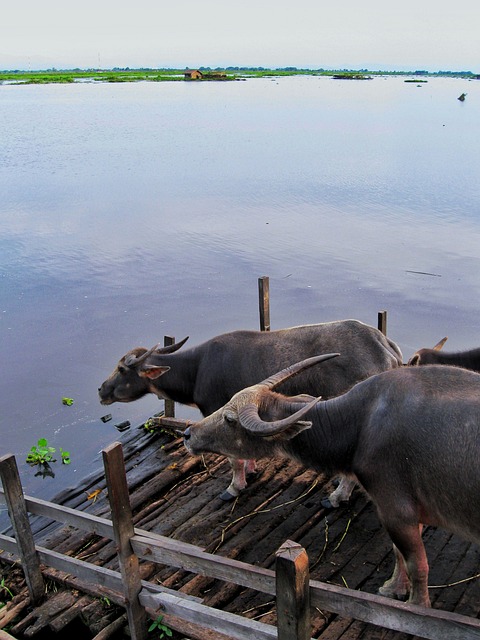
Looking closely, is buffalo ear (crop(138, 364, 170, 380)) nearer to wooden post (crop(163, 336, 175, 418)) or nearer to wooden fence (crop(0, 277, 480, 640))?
wooden post (crop(163, 336, 175, 418))

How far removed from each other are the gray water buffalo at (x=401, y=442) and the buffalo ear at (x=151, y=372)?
224 centimetres

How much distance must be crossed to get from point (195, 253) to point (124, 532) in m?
14.4

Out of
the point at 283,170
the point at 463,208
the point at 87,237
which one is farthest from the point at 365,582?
the point at 283,170

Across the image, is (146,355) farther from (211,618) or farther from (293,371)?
(211,618)

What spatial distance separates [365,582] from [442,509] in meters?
1.18

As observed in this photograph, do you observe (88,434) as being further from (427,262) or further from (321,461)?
(427,262)

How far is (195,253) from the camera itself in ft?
60.4

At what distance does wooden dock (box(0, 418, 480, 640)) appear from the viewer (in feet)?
15.8

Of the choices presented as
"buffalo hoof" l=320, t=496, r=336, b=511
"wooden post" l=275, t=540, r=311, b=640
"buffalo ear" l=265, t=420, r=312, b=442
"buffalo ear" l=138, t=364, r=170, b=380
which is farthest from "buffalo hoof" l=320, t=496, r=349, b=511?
"wooden post" l=275, t=540, r=311, b=640

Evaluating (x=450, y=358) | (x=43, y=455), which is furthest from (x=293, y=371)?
(x=43, y=455)

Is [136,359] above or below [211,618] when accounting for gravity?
Result: above

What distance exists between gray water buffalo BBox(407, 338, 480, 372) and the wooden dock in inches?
96.3

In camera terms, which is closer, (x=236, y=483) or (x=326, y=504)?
(x=326, y=504)

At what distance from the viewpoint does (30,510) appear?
5.06m
